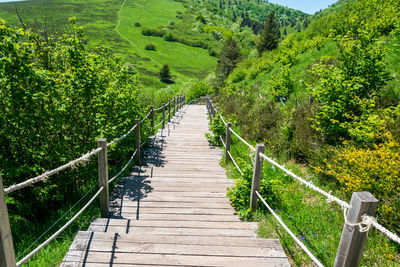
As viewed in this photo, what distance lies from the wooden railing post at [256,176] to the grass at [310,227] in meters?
0.19

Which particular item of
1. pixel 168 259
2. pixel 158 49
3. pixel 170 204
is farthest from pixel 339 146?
pixel 158 49

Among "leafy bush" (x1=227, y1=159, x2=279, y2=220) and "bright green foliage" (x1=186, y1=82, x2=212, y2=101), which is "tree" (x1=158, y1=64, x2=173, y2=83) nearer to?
"bright green foliage" (x1=186, y1=82, x2=212, y2=101)

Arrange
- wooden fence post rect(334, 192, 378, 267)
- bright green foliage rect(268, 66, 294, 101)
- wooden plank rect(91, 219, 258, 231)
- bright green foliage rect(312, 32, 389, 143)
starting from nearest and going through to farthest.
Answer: wooden fence post rect(334, 192, 378, 267)
wooden plank rect(91, 219, 258, 231)
bright green foliage rect(312, 32, 389, 143)
bright green foliage rect(268, 66, 294, 101)

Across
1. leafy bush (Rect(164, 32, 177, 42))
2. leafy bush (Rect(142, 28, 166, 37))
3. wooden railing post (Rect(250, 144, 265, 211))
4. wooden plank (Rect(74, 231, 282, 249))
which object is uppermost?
leafy bush (Rect(142, 28, 166, 37))

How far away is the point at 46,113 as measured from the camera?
370 cm

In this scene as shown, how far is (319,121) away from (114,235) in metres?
4.71

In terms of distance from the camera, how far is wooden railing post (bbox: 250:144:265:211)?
11.8ft

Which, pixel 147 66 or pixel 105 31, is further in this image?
pixel 105 31

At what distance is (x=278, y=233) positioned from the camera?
3197mm

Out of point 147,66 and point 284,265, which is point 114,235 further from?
point 147,66

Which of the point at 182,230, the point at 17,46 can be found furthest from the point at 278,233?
the point at 17,46

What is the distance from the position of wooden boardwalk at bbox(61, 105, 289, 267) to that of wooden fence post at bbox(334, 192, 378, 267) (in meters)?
0.94

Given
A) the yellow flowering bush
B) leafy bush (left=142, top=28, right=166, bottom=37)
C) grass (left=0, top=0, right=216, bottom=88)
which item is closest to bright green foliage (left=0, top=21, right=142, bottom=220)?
the yellow flowering bush

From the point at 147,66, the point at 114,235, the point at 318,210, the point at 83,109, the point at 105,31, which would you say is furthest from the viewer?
the point at 105,31
